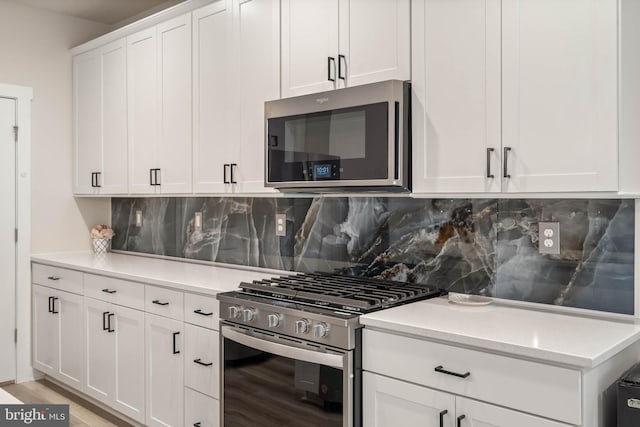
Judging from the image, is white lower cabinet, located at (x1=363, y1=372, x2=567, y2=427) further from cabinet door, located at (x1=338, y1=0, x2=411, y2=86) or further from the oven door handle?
cabinet door, located at (x1=338, y1=0, x2=411, y2=86)

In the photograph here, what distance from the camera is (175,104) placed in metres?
3.37

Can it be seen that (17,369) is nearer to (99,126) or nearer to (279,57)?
(99,126)

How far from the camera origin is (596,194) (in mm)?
1783

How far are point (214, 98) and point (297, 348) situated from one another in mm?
1570

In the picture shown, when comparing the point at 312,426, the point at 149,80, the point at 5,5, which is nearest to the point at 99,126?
the point at 149,80

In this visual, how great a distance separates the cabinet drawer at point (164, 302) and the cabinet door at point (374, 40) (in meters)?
1.34

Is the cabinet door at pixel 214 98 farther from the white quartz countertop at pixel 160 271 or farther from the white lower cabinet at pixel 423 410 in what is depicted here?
the white lower cabinet at pixel 423 410

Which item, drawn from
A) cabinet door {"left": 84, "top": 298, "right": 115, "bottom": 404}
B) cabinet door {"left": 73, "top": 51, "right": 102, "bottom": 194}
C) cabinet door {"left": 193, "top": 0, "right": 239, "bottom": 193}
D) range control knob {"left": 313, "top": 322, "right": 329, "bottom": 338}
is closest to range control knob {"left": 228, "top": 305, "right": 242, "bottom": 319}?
range control knob {"left": 313, "top": 322, "right": 329, "bottom": 338}

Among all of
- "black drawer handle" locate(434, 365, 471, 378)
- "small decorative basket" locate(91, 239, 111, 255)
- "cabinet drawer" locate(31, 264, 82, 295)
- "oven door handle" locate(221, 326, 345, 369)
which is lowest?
"oven door handle" locate(221, 326, 345, 369)

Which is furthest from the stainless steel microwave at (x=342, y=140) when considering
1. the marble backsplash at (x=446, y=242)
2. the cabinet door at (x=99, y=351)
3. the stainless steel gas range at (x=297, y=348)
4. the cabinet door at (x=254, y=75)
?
the cabinet door at (x=99, y=351)

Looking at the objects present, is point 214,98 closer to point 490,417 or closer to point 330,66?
point 330,66

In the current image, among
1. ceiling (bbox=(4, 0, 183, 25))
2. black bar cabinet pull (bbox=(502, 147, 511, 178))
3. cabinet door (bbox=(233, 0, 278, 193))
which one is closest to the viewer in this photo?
black bar cabinet pull (bbox=(502, 147, 511, 178))

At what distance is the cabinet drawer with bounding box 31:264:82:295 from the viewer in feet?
11.8

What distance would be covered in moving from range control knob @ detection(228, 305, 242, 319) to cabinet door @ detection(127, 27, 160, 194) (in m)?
1.38
